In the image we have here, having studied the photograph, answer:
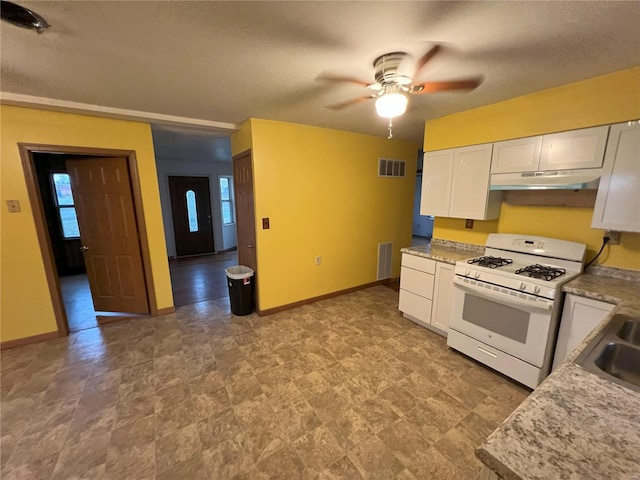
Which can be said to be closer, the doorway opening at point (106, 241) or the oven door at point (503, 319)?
the oven door at point (503, 319)

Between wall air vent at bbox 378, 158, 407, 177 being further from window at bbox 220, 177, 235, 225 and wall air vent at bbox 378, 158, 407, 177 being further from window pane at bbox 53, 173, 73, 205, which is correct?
window pane at bbox 53, 173, 73, 205

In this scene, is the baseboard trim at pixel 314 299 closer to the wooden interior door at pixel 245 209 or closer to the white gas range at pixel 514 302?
the wooden interior door at pixel 245 209

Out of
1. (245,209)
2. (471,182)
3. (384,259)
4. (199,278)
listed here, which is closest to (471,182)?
(471,182)

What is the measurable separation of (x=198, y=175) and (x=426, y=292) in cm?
608

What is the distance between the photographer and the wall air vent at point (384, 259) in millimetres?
4449

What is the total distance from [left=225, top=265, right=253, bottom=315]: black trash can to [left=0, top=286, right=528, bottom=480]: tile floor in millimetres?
348

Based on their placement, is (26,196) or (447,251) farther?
(447,251)

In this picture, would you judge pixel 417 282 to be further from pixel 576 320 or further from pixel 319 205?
pixel 319 205

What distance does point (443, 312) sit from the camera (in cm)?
285

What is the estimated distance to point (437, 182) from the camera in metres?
3.10

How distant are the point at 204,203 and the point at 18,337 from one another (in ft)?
14.9

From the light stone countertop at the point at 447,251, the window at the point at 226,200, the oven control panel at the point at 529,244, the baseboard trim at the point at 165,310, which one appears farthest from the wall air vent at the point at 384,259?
the window at the point at 226,200

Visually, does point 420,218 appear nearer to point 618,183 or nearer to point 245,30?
point 618,183

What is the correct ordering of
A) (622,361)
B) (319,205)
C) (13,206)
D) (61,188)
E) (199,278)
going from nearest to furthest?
1. (622,361)
2. (13,206)
3. (319,205)
4. (61,188)
5. (199,278)
